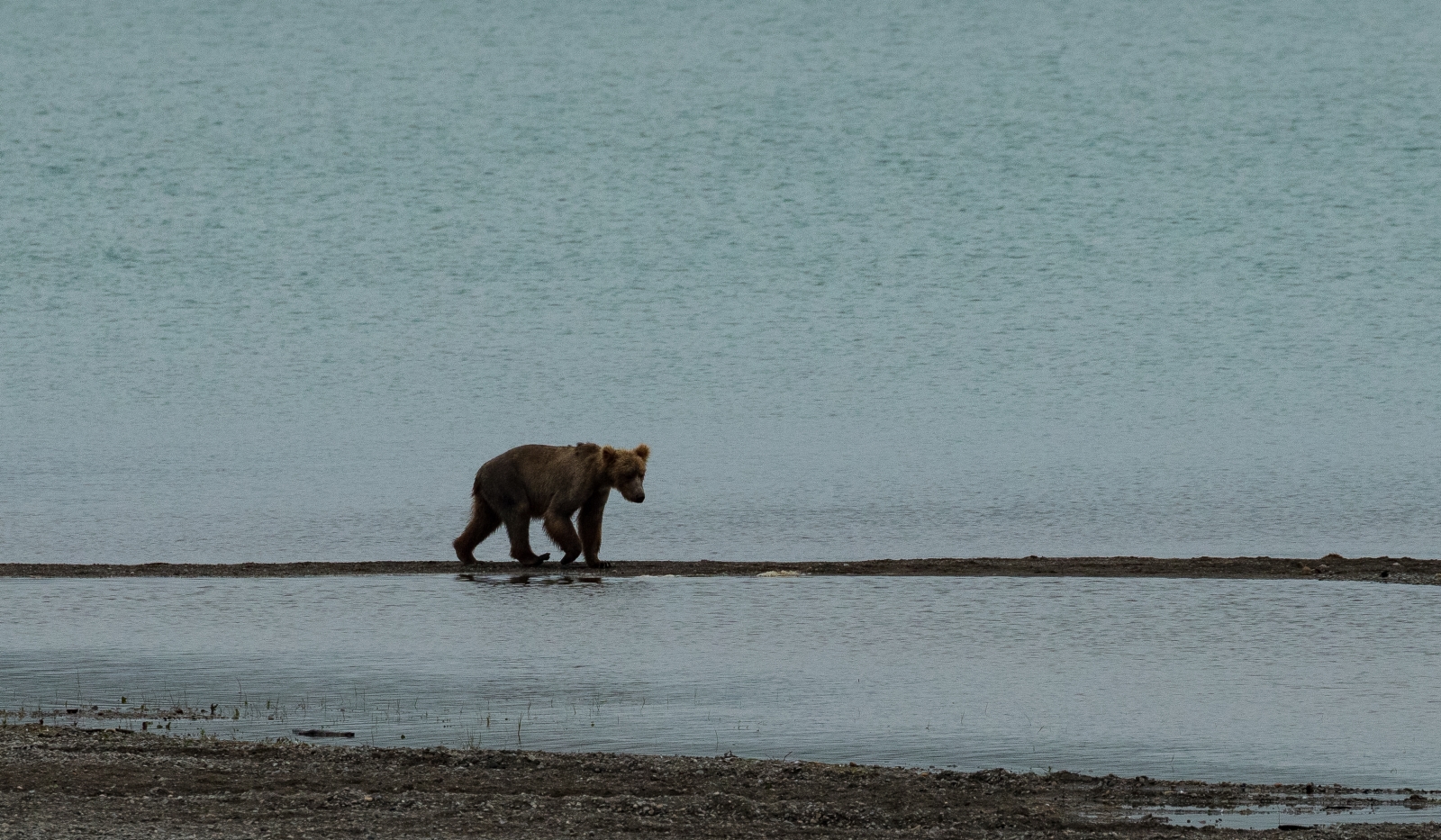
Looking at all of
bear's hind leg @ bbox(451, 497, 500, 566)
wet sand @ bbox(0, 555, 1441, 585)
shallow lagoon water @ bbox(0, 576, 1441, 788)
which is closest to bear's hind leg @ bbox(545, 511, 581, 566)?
wet sand @ bbox(0, 555, 1441, 585)

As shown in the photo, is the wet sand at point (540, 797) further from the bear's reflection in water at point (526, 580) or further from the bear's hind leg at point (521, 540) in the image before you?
the bear's hind leg at point (521, 540)

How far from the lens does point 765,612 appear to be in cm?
1641

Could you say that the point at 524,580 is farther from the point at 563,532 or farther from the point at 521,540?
the point at 521,540

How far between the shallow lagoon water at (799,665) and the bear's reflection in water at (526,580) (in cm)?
9

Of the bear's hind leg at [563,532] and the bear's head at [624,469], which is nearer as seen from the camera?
the bear's head at [624,469]

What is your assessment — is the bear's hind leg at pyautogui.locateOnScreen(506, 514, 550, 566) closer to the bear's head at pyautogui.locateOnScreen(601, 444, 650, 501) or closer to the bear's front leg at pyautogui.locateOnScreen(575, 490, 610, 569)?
the bear's front leg at pyautogui.locateOnScreen(575, 490, 610, 569)

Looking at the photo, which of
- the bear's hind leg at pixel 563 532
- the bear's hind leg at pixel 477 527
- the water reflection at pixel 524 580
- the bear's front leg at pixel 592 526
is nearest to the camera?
the water reflection at pixel 524 580

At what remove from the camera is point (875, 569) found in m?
19.3

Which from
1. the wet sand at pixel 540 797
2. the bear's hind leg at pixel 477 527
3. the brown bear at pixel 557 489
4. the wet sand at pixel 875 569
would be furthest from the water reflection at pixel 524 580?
the wet sand at pixel 540 797

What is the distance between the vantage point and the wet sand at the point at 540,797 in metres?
8.80

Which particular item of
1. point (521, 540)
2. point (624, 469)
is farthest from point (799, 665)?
point (521, 540)

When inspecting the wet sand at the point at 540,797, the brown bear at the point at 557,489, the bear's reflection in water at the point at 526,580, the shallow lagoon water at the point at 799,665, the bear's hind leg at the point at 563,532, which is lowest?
the wet sand at the point at 540,797

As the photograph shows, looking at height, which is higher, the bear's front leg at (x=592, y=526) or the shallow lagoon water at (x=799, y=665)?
the bear's front leg at (x=592, y=526)

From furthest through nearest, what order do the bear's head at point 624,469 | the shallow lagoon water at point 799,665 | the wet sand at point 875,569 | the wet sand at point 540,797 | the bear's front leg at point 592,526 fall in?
the wet sand at point 875,569
the bear's front leg at point 592,526
the bear's head at point 624,469
the shallow lagoon water at point 799,665
the wet sand at point 540,797
